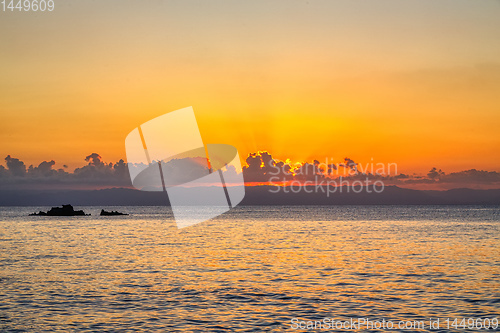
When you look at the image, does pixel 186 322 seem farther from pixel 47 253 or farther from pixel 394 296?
pixel 47 253

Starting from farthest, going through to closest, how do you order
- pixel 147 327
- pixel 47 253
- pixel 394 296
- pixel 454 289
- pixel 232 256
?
pixel 47 253, pixel 232 256, pixel 454 289, pixel 394 296, pixel 147 327

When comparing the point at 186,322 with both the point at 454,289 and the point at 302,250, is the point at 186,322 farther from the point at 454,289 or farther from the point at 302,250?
the point at 302,250

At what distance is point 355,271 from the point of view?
1588 inches

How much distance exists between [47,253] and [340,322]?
44.0 metres

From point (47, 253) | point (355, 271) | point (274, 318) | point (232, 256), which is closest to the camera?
point (274, 318)

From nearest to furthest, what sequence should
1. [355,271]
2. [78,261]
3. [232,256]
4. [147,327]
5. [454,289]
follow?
1. [147,327]
2. [454,289]
3. [355,271]
4. [78,261]
5. [232,256]

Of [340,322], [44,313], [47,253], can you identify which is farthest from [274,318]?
[47,253]

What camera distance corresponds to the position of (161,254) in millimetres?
54906

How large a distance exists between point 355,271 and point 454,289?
30.8ft

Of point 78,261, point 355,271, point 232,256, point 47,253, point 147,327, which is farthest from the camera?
point 47,253

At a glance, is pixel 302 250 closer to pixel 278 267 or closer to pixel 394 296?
pixel 278 267

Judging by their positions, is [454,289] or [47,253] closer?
[454,289]

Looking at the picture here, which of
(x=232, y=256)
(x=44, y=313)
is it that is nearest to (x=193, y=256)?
(x=232, y=256)

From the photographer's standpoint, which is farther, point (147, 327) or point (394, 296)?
point (394, 296)
